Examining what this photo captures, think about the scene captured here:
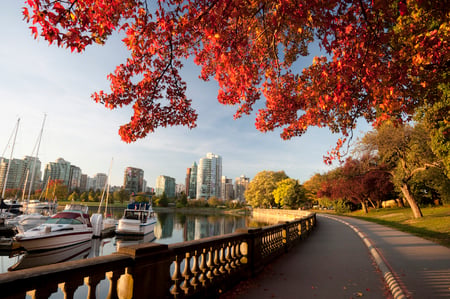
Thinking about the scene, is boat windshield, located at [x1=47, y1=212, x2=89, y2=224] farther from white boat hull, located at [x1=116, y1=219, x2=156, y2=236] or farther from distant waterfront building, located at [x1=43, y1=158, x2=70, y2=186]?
distant waterfront building, located at [x1=43, y1=158, x2=70, y2=186]

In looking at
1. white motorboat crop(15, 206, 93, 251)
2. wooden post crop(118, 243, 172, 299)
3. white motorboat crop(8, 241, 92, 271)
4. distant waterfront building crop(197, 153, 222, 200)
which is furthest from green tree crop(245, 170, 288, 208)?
distant waterfront building crop(197, 153, 222, 200)

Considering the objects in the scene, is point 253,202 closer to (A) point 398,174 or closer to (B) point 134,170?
(A) point 398,174

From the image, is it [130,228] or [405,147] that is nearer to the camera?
[405,147]

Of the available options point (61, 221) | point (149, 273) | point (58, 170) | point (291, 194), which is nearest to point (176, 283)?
Answer: point (149, 273)

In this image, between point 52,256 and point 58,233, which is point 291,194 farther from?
point 52,256

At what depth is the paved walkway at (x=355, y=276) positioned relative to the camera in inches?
215

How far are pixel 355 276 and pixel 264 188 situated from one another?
7954 centimetres

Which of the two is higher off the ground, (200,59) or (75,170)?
(75,170)

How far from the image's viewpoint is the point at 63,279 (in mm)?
2648

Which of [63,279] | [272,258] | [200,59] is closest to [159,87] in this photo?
[200,59]

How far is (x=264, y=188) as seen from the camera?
280 feet

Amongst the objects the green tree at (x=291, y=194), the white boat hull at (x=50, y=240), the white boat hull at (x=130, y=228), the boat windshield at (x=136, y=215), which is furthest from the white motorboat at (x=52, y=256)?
the green tree at (x=291, y=194)

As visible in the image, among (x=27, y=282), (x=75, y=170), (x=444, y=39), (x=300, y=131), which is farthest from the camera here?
(x=75, y=170)

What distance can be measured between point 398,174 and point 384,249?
61.3ft
